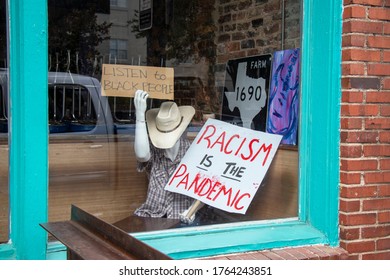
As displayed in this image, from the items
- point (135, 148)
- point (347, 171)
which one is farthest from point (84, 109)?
point (347, 171)

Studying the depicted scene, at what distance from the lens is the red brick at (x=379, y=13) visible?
10.1 ft

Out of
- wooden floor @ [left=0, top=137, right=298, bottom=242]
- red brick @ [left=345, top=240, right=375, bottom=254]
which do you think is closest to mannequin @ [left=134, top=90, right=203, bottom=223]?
wooden floor @ [left=0, top=137, right=298, bottom=242]

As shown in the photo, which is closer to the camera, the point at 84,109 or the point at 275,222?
the point at 275,222

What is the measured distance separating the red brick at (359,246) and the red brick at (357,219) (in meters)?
0.11

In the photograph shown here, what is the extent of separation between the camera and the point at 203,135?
3.53m

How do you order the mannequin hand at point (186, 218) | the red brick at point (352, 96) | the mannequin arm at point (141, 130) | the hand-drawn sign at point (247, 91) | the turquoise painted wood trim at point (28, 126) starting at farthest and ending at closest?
the hand-drawn sign at point (247, 91)
the mannequin arm at point (141, 130)
the mannequin hand at point (186, 218)
the red brick at point (352, 96)
the turquoise painted wood trim at point (28, 126)

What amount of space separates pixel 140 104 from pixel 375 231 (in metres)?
1.62

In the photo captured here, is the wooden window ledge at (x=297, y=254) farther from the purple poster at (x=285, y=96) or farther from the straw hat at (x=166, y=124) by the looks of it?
the straw hat at (x=166, y=124)

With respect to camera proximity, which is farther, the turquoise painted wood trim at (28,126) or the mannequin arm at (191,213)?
the mannequin arm at (191,213)

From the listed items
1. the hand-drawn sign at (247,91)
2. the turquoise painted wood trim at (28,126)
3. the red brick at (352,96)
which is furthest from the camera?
the hand-drawn sign at (247,91)

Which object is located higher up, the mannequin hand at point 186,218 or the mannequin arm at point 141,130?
the mannequin arm at point 141,130

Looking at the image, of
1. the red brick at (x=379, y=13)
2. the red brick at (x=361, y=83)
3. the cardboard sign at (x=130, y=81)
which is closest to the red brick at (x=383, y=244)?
the red brick at (x=361, y=83)

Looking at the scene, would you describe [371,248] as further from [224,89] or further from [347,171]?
[224,89]

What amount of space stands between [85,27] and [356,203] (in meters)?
2.07
